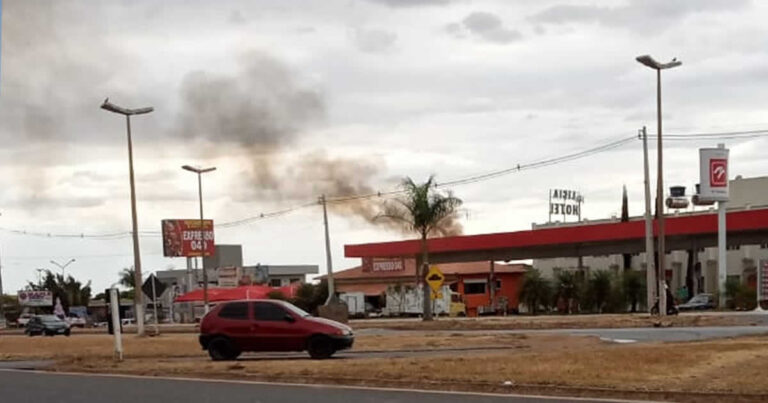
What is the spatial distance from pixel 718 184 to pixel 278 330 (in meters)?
38.3

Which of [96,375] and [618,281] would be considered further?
[618,281]

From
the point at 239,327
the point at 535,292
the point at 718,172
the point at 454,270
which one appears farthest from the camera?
the point at 454,270

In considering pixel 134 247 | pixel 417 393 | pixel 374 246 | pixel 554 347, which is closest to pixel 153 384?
pixel 417 393

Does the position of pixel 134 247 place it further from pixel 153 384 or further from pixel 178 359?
pixel 153 384

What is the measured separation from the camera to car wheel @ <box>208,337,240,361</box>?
2652cm

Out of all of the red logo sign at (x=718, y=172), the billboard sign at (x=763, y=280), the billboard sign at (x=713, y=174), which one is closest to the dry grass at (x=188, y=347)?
the billboard sign at (x=763, y=280)

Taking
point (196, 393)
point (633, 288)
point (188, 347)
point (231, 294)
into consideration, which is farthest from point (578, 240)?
point (196, 393)

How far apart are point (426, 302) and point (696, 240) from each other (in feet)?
74.7

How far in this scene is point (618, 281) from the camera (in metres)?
63.3

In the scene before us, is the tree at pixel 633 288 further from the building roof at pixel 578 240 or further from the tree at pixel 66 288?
the tree at pixel 66 288

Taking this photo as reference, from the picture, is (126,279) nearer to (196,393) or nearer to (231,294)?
(231,294)

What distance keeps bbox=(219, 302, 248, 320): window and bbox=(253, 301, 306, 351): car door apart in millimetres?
325

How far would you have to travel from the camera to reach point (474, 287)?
9088 centimetres

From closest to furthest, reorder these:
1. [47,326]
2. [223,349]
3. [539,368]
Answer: [539,368], [223,349], [47,326]
